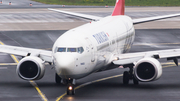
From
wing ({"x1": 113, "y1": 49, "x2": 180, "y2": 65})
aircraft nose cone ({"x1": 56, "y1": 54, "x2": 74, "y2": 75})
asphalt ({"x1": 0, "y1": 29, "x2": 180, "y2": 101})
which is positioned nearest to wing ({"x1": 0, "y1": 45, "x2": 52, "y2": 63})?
asphalt ({"x1": 0, "y1": 29, "x2": 180, "y2": 101})

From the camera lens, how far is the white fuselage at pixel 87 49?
2292 cm

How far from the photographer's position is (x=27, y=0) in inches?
5507

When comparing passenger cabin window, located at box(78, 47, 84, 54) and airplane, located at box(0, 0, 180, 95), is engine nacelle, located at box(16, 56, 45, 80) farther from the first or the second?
passenger cabin window, located at box(78, 47, 84, 54)

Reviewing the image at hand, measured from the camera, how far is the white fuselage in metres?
22.9

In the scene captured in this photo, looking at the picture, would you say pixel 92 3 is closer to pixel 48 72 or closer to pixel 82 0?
pixel 82 0

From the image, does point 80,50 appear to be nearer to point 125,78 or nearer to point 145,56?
point 145,56

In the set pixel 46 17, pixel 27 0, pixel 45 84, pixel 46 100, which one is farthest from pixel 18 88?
pixel 27 0

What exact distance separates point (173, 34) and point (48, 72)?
1209 inches

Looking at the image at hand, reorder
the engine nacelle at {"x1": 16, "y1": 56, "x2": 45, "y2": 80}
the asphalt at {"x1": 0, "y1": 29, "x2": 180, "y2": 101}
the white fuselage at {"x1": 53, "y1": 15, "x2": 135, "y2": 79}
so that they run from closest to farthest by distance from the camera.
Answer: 1. the white fuselage at {"x1": 53, "y1": 15, "x2": 135, "y2": 79}
2. the asphalt at {"x1": 0, "y1": 29, "x2": 180, "y2": 101}
3. the engine nacelle at {"x1": 16, "y1": 56, "x2": 45, "y2": 80}

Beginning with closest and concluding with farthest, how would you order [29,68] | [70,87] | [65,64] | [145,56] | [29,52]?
[65,64], [70,87], [29,68], [145,56], [29,52]

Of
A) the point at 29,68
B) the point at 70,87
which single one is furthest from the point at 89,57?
the point at 29,68

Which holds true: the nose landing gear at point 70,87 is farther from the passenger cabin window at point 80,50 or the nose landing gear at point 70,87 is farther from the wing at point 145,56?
the wing at point 145,56

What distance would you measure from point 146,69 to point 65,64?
6588mm

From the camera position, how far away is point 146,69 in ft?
86.3
